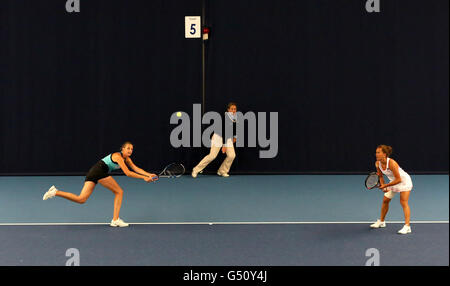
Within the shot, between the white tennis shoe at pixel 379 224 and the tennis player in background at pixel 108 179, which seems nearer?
the white tennis shoe at pixel 379 224

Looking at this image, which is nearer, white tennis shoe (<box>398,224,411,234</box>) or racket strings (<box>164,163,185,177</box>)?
white tennis shoe (<box>398,224,411,234</box>)

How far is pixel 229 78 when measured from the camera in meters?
9.70

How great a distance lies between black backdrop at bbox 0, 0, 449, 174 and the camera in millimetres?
9602

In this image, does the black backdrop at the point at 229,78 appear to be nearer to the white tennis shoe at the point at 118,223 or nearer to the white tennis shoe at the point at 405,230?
the white tennis shoe at the point at 118,223

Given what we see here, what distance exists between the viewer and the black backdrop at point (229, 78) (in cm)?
960

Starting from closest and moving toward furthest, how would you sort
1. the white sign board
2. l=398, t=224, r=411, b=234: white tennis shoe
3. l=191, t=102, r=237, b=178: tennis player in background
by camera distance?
l=398, t=224, r=411, b=234: white tennis shoe → l=191, t=102, r=237, b=178: tennis player in background → the white sign board

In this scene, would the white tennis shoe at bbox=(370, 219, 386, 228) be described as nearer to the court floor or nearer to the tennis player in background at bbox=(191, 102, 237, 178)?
the court floor

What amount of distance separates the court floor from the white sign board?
3100 mm

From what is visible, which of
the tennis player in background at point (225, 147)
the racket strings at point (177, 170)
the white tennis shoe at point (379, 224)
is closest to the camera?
the white tennis shoe at point (379, 224)

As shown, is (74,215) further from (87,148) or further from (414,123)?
(414,123)

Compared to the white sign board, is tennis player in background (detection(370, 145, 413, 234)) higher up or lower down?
lower down

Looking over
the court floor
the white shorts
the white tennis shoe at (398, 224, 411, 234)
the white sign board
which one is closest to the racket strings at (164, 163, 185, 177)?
the court floor

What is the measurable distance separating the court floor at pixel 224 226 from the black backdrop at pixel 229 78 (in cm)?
142

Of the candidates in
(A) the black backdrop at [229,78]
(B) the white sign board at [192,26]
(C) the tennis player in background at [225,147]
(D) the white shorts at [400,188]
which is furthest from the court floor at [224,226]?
(B) the white sign board at [192,26]
